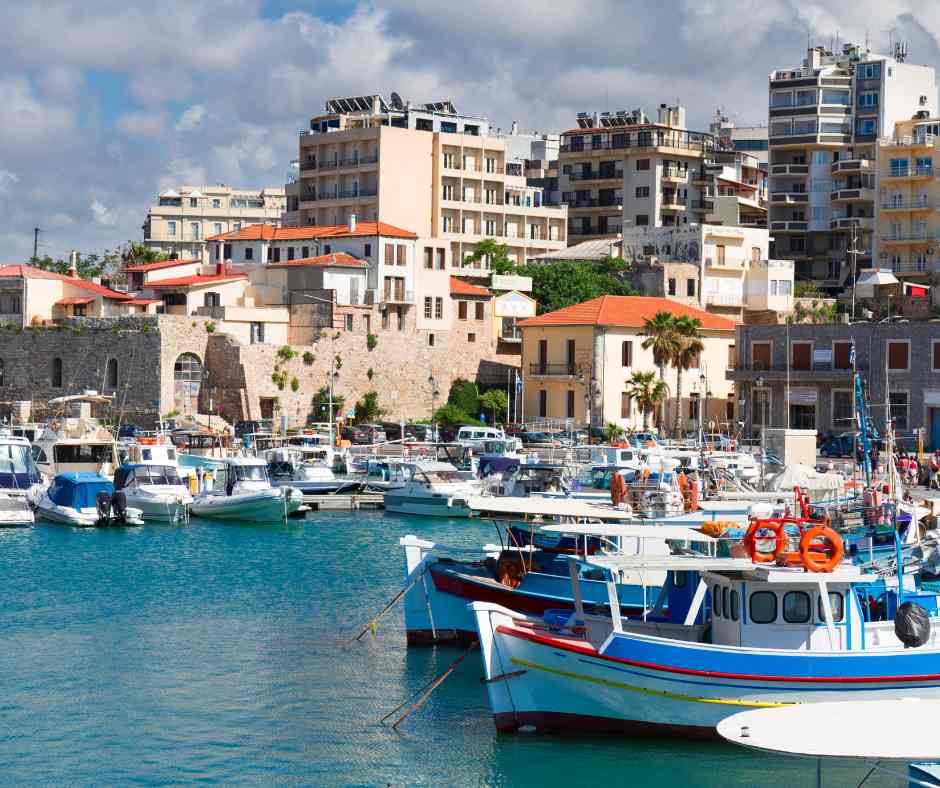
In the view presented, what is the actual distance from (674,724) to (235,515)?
1172 inches

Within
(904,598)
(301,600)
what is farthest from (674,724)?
(301,600)

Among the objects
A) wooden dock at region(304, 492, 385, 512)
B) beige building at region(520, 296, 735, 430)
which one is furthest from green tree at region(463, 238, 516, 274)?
wooden dock at region(304, 492, 385, 512)

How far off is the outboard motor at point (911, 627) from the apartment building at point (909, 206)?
251 ft

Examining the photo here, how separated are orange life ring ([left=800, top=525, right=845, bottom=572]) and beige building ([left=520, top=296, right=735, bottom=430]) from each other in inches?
2145

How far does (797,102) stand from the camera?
4272 inches

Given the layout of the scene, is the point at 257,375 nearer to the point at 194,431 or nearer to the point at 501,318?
the point at 194,431

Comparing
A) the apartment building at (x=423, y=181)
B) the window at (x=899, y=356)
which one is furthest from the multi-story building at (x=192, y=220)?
the window at (x=899, y=356)

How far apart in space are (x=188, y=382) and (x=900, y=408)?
33.2m

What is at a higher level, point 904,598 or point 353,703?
point 904,598

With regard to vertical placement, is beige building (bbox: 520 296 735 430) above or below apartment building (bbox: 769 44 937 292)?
below

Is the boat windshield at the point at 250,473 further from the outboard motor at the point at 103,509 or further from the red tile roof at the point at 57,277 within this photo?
the red tile roof at the point at 57,277

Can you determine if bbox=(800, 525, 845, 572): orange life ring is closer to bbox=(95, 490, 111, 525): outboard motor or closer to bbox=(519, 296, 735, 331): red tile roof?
bbox=(95, 490, 111, 525): outboard motor

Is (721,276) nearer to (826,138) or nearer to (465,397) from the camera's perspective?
(826,138)

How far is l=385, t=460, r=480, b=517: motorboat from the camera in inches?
2137
